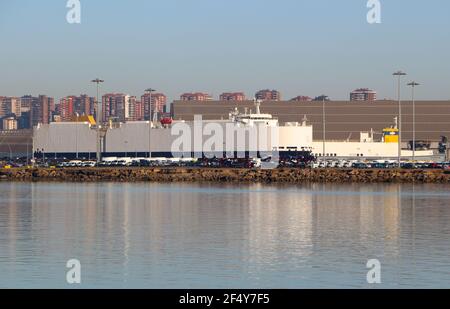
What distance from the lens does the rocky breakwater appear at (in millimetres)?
122037

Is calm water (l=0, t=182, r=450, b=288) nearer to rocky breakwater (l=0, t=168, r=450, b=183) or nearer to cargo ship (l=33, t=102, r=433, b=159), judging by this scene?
rocky breakwater (l=0, t=168, r=450, b=183)

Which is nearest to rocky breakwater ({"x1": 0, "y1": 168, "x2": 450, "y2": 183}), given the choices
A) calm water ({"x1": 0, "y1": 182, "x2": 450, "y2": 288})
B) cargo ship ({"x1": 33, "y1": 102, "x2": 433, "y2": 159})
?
calm water ({"x1": 0, "y1": 182, "x2": 450, "y2": 288})

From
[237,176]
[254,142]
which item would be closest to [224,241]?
[237,176]

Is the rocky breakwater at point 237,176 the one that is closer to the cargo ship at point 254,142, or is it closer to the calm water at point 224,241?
the calm water at point 224,241

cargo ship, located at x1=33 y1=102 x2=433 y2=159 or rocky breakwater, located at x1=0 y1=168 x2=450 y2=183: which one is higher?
cargo ship, located at x1=33 y1=102 x2=433 y2=159

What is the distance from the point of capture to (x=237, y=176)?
412 feet

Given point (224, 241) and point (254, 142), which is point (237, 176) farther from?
point (224, 241)

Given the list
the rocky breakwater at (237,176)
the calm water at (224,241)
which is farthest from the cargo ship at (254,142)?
the calm water at (224,241)

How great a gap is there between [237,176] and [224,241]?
7600 centimetres

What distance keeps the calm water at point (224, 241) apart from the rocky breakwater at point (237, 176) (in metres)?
36.5

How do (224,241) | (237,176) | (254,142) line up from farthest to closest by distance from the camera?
(254,142) < (237,176) < (224,241)

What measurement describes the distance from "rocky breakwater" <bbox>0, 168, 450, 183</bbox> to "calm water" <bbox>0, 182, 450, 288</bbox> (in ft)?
120
